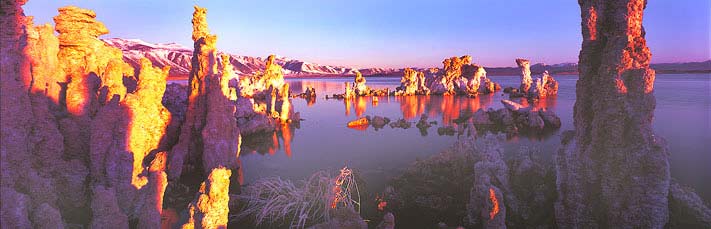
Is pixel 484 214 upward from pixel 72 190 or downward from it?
downward

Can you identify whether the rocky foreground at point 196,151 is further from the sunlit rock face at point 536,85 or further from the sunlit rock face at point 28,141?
the sunlit rock face at point 536,85

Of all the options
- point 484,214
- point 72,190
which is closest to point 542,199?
point 484,214

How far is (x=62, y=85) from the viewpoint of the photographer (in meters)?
10.9

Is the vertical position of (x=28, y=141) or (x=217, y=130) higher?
(x=28, y=141)

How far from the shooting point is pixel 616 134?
26.4ft

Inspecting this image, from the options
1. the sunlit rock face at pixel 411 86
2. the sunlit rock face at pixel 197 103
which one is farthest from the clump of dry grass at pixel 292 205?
the sunlit rock face at pixel 411 86

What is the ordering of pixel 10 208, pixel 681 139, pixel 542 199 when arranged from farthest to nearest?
pixel 681 139 < pixel 542 199 < pixel 10 208

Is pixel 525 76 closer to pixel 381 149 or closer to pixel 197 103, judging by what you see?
pixel 381 149

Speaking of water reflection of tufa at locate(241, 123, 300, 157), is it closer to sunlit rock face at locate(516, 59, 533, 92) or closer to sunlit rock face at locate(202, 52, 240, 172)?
sunlit rock face at locate(202, 52, 240, 172)

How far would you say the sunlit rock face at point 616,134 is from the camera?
25.3ft

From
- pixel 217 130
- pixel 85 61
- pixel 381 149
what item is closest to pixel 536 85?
pixel 381 149

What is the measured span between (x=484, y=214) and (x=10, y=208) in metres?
9.93

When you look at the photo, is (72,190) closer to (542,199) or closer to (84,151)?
(84,151)

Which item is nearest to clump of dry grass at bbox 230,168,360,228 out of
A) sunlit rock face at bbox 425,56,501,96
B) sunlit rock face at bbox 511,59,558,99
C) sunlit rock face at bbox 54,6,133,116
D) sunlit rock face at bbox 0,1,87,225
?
sunlit rock face at bbox 0,1,87,225
